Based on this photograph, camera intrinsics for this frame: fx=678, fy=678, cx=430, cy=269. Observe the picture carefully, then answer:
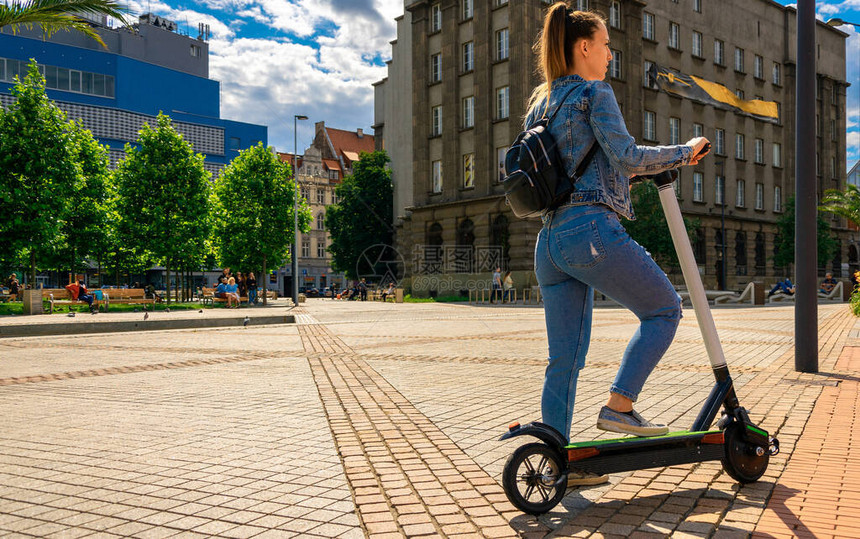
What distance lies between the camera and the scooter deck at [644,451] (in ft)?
8.81

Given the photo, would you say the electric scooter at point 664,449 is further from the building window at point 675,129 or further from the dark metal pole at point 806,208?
the building window at point 675,129

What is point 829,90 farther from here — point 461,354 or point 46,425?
point 46,425

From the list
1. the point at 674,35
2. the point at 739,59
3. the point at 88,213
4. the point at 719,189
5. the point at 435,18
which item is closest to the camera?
the point at 88,213

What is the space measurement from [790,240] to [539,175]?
168ft

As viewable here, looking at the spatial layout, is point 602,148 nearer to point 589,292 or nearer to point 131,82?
point 589,292

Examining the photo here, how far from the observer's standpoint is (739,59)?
48625 mm

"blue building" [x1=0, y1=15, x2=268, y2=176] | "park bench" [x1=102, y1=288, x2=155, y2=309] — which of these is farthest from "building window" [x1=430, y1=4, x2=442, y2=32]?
"blue building" [x1=0, y1=15, x2=268, y2=176]

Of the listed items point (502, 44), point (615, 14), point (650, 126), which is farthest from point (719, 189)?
point (502, 44)

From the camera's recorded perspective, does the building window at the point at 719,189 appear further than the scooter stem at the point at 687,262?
Yes

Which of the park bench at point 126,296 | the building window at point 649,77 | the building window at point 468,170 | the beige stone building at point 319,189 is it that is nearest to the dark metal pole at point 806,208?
the park bench at point 126,296

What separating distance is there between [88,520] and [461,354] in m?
6.44

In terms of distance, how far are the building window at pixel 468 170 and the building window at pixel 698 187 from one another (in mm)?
15572

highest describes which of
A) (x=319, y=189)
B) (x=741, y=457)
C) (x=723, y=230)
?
(x=319, y=189)

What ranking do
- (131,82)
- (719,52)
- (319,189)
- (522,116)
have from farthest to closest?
(319,189) → (131,82) → (719,52) → (522,116)
